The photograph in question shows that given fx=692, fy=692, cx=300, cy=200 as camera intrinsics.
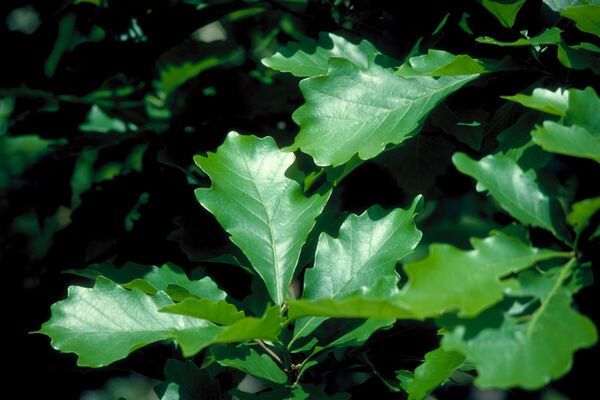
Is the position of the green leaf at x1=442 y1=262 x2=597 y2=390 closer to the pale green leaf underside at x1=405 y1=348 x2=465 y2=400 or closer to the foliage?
the foliage

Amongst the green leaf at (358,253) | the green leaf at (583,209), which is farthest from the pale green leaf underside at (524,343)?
the green leaf at (358,253)

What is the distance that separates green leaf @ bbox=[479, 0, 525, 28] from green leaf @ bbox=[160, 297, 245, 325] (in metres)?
0.75

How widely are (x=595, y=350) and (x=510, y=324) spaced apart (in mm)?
639

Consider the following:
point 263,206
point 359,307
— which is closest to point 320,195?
point 263,206

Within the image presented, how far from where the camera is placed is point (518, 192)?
43.3 inches

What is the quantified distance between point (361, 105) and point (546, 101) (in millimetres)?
373

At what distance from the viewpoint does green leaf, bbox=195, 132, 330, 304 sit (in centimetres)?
137

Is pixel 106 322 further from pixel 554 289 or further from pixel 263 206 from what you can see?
pixel 554 289

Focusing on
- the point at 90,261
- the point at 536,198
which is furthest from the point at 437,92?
the point at 90,261

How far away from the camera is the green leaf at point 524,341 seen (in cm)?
85

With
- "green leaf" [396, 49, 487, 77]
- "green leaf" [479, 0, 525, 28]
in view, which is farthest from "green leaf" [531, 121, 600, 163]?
"green leaf" [479, 0, 525, 28]

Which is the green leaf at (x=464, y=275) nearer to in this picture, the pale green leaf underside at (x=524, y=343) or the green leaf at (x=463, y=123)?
the pale green leaf underside at (x=524, y=343)

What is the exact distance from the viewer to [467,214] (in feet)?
10.6

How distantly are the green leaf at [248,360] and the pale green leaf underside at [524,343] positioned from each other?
0.43 m
